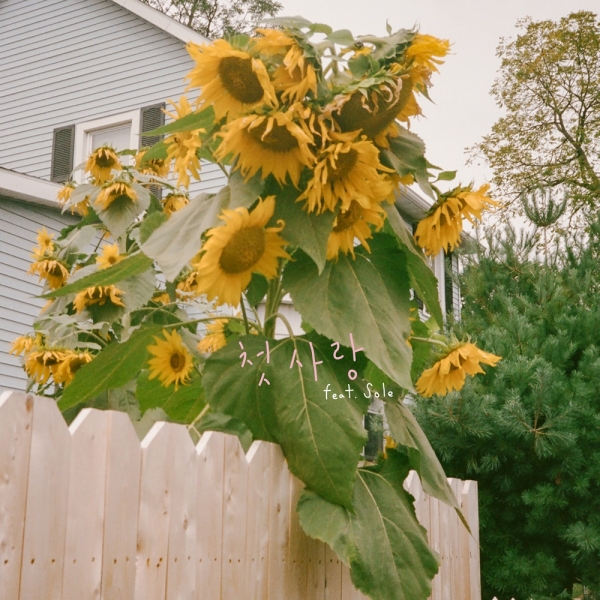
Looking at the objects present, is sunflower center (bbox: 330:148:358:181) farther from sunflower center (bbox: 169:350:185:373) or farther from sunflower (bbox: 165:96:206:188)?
sunflower center (bbox: 169:350:185:373)

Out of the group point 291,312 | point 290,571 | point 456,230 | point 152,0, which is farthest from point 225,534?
point 152,0

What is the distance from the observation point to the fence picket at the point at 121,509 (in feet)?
5.37

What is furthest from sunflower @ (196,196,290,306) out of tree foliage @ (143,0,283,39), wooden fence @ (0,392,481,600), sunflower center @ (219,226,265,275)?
tree foliage @ (143,0,283,39)

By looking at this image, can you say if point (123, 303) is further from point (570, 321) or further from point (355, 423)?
point (570, 321)

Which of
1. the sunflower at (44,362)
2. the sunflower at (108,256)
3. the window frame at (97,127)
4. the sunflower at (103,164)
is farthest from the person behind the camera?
the window frame at (97,127)

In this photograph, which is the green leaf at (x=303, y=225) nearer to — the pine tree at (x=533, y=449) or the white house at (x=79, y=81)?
the pine tree at (x=533, y=449)

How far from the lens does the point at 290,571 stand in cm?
227

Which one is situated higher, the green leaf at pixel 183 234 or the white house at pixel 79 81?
the green leaf at pixel 183 234

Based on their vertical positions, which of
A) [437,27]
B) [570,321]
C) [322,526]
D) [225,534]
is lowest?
[570,321]

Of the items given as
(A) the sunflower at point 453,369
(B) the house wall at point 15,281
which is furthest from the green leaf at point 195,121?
(B) the house wall at point 15,281

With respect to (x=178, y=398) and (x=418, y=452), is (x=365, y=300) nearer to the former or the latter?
(x=418, y=452)

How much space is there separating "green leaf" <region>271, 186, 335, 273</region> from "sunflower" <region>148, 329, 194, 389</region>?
0.59 m

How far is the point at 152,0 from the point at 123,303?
755 inches

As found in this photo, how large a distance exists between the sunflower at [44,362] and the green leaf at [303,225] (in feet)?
4.80
